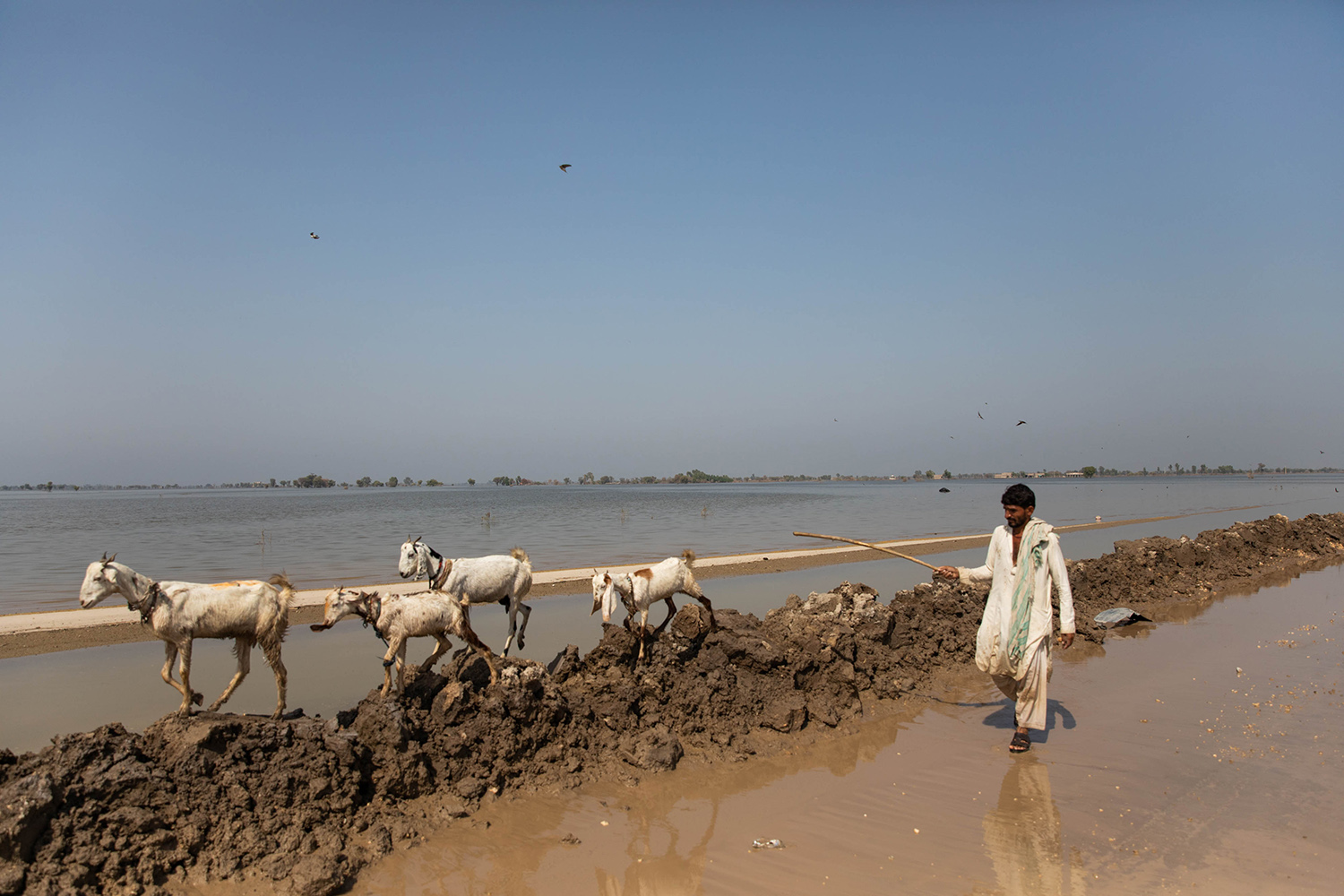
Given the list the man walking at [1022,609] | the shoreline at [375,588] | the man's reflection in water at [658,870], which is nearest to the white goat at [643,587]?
the man's reflection in water at [658,870]

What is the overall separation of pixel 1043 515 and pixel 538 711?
45.9 meters

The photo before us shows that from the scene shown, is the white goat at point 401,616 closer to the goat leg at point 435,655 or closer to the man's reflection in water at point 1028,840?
the goat leg at point 435,655

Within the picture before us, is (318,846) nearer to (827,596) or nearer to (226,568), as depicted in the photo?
(827,596)

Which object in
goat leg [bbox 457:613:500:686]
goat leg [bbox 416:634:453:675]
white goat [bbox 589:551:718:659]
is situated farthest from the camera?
white goat [bbox 589:551:718:659]

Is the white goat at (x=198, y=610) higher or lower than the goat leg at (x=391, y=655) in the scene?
higher

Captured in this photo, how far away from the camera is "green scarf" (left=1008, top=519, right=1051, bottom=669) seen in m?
6.70

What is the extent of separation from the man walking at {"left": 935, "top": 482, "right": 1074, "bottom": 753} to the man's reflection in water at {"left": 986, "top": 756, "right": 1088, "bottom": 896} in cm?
60

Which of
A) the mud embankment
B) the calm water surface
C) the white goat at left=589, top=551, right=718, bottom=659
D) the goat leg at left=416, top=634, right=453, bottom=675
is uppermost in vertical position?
the white goat at left=589, top=551, right=718, bottom=659

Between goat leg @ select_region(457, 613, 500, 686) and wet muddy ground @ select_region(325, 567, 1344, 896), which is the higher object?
goat leg @ select_region(457, 613, 500, 686)

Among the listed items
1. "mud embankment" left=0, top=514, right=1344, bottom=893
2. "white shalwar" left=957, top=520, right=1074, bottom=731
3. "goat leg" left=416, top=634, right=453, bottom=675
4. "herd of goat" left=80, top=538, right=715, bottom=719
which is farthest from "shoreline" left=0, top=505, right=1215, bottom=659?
"white shalwar" left=957, top=520, right=1074, bottom=731

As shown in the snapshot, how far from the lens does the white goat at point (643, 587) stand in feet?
26.4

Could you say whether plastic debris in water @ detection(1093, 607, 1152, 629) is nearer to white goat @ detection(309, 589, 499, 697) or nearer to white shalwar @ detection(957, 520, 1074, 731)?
white shalwar @ detection(957, 520, 1074, 731)

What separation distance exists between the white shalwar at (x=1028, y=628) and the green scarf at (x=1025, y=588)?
0.03 meters

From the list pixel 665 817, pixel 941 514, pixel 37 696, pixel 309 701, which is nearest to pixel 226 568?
pixel 37 696
